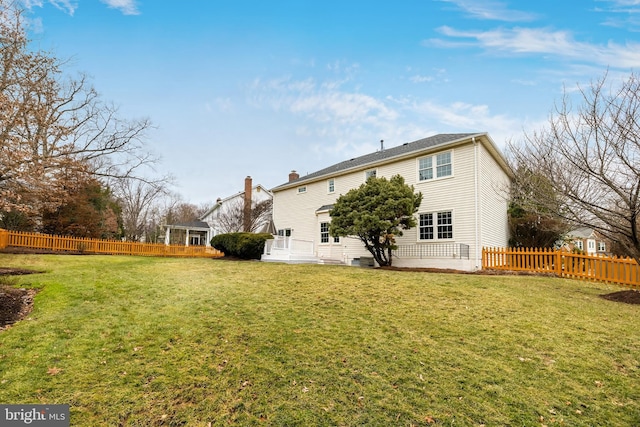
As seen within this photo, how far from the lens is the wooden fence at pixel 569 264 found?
1034 cm

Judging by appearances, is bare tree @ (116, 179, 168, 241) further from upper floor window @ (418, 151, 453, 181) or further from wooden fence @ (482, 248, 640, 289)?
wooden fence @ (482, 248, 640, 289)

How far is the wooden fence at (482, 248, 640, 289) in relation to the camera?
10344 mm

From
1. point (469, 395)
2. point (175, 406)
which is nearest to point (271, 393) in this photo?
point (175, 406)

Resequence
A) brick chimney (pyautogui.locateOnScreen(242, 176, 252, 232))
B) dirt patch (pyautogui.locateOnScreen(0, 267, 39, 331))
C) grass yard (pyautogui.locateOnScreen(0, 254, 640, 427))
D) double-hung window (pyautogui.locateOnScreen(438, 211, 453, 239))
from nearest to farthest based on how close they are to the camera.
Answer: grass yard (pyautogui.locateOnScreen(0, 254, 640, 427)) → dirt patch (pyautogui.locateOnScreen(0, 267, 39, 331)) → double-hung window (pyautogui.locateOnScreen(438, 211, 453, 239)) → brick chimney (pyautogui.locateOnScreen(242, 176, 252, 232))

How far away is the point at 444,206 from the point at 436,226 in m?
1.00

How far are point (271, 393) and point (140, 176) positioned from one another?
771 inches

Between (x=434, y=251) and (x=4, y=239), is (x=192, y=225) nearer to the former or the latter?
(x=4, y=239)

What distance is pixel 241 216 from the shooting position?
32.9m

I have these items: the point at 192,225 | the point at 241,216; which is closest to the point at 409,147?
the point at 241,216

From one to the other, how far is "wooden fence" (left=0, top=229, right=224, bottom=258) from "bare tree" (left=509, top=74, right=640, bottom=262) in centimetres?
2362

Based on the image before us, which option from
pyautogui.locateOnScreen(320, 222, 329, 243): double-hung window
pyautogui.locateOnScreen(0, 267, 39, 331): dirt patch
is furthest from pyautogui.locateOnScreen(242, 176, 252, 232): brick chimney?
pyautogui.locateOnScreen(0, 267, 39, 331): dirt patch

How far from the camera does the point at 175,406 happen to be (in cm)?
340

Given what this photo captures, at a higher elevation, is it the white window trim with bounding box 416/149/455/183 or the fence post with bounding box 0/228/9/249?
the white window trim with bounding box 416/149/455/183

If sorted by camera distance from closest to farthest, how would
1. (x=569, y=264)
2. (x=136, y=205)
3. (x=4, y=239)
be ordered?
(x=569, y=264) < (x=4, y=239) < (x=136, y=205)
